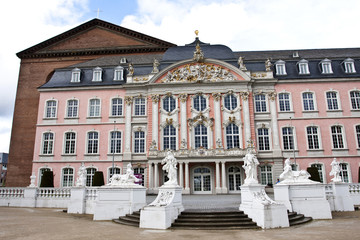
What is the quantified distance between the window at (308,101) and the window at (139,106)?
15939 mm

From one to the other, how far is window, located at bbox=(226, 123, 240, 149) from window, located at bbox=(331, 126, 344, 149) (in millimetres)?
9088

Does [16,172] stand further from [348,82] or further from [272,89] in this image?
[348,82]

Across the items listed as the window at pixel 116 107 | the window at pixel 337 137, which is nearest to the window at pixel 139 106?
the window at pixel 116 107

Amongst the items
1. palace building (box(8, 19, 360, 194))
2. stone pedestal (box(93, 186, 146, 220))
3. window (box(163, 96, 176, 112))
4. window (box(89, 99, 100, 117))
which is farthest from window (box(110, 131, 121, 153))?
stone pedestal (box(93, 186, 146, 220))

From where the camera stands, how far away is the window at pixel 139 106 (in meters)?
30.0

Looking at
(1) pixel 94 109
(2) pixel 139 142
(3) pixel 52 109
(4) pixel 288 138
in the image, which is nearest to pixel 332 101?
(4) pixel 288 138

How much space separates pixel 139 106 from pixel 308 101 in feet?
55.0

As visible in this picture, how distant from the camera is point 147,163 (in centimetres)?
2836

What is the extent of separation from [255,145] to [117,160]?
13187 mm

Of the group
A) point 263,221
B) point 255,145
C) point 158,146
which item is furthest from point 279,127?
point 263,221

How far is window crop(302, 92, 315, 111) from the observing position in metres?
29.3

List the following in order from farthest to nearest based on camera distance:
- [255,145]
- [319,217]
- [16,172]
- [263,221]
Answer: [16,172]
[255,145]
[319,217]
[263,221]

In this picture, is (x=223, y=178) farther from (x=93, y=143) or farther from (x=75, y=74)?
(x=75, y=74)

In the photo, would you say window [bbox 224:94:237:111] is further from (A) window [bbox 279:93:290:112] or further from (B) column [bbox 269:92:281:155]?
(A) window [bbox 279:93:290:112]
